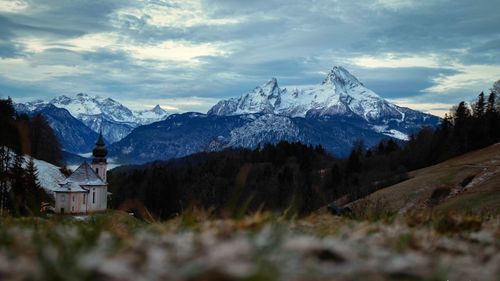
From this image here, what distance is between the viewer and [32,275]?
119 inches

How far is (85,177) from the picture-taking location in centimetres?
9875

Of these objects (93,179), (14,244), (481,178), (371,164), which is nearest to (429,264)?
(14,244)

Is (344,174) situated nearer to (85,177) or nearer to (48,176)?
(85,177)

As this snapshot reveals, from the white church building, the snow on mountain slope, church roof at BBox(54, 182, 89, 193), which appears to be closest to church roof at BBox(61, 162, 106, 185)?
the white church building

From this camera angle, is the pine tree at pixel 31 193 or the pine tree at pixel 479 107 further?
the pine tree at pixel 479 107

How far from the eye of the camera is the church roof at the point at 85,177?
97.6 meters

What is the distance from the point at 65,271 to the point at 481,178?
Answer: 8074cm

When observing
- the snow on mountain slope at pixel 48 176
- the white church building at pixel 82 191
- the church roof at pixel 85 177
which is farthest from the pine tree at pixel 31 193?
the snow on mountain slope at pixel 48 176

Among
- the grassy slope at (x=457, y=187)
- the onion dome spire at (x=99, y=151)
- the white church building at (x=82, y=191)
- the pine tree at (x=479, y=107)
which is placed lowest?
the white church building at (x=82, y=191)

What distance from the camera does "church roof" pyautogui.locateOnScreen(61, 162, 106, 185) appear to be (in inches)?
3841

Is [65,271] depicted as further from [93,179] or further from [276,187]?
[276,187]

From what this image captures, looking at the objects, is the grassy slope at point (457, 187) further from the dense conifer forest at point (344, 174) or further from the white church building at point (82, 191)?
the white church building at point (82, 191)

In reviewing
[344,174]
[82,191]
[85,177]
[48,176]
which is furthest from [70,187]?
[344,174]

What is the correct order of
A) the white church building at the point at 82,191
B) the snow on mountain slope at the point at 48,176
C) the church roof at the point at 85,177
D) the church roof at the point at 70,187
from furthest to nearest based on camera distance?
the snow on mountain slope at the point at 48,176, the church roof at the point at 85,177, the white church building at the point at 82,191, the church roof at the point at 70,187
